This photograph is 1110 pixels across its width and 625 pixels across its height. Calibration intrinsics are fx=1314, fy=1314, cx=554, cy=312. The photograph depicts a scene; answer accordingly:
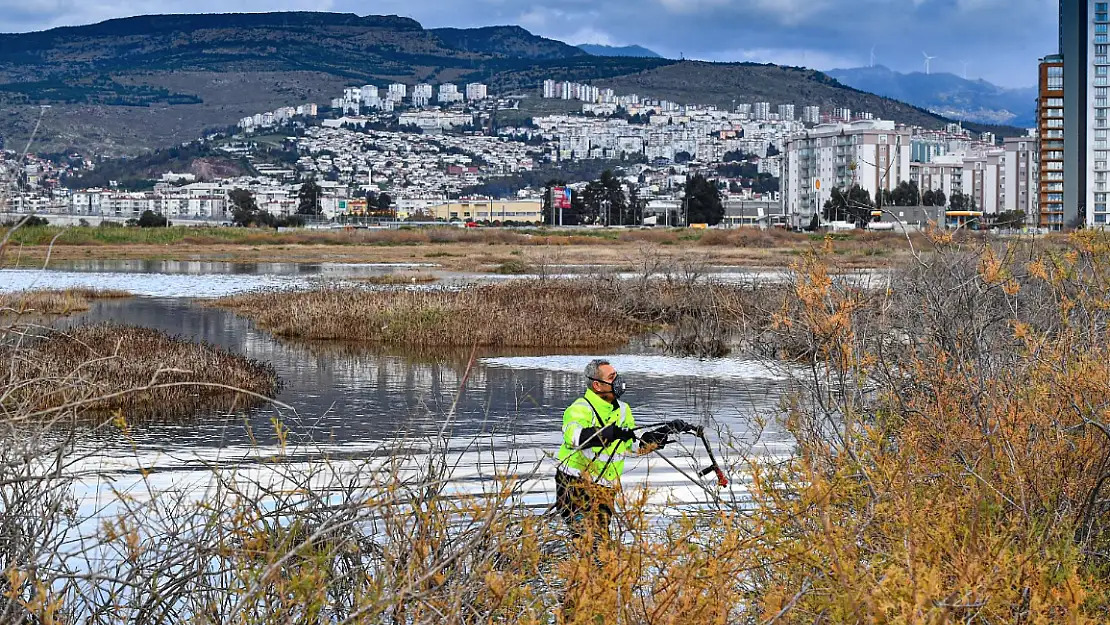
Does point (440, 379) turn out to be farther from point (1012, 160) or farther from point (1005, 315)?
point (1012, 160)

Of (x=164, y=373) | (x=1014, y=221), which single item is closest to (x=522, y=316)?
(x=164, y=373)

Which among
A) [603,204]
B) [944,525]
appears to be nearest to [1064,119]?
[603,204]

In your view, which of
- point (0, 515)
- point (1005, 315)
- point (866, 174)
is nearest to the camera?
point (0, 515)

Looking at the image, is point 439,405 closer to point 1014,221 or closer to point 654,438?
point 1014,221

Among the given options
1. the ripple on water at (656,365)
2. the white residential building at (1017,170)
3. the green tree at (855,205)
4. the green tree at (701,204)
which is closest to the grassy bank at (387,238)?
the green tree at (701,204)

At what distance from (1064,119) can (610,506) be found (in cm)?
11208

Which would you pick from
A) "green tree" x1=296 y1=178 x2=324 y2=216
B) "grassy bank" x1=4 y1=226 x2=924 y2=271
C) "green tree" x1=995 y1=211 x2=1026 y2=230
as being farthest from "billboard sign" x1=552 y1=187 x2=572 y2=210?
"green tree" x1=995 y1=211 x2=1026 y2=230

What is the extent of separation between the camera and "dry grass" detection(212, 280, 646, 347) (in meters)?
25.9

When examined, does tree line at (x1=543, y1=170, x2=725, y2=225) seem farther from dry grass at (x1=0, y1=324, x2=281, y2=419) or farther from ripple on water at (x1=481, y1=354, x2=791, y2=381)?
dry grass at (x1=0, y1=324, x2=281, y2=419)

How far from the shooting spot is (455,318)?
2661cm

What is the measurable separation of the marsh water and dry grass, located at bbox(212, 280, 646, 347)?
3.36 ft

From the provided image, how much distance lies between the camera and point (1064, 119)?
10838 cm

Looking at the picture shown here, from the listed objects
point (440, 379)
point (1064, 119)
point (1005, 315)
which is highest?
point (1064, 119)

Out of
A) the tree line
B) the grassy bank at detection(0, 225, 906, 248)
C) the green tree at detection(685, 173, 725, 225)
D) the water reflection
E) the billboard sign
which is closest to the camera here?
the water reflection
